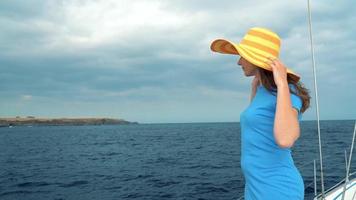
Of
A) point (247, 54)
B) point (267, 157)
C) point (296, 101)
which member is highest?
point (247, 54)

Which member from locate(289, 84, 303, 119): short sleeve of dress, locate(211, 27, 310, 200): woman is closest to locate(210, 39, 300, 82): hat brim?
locate(211, 27, 310, 200): woman

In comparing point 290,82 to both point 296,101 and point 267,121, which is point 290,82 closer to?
point 296,101

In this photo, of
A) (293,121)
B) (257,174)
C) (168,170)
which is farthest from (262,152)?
(168,170)

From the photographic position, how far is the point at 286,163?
2.28 metres

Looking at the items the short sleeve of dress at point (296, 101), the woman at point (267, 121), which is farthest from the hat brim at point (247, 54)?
the short sleeve of dress at point (296, 101)

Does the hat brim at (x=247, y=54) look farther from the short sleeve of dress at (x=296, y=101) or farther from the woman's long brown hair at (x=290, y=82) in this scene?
the short sleeve of dress at (x=296, y=101)

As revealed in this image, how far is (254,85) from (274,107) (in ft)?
1.55

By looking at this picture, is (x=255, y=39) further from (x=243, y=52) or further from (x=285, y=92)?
(x=285, y=92)

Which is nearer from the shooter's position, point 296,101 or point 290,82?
point 296,101

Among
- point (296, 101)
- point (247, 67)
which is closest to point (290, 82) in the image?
point (296, 101)

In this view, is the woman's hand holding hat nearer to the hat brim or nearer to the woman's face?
the hat brim

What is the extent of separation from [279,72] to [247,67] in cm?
25

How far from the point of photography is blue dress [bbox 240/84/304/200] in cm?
223

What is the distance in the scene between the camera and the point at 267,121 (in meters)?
2.22
